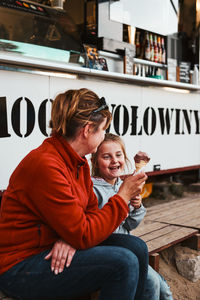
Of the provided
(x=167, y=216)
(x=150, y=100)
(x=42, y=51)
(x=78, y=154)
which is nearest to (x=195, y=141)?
(x=150, y=100)

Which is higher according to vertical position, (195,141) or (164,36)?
(164,36)

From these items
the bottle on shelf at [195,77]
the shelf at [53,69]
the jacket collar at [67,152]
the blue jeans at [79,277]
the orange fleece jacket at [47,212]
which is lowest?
the blue jeans at [79,277]

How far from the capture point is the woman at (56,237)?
5.06 ft

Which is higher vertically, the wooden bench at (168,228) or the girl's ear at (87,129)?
the girl's ear at (87,129)

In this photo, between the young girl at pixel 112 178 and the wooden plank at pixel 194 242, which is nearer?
the young girl at pixel 112 178

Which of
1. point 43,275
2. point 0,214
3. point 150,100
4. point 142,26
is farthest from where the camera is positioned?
point 142,26

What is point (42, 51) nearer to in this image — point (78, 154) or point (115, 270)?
point (78, 154)

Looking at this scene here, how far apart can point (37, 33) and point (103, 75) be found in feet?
2.44

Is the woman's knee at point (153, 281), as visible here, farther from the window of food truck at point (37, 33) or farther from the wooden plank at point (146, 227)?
the window of food truck at point (37, 33)

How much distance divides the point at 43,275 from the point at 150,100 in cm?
329

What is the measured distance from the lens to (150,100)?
4578 mm

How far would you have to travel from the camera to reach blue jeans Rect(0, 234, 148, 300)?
61.9 inches

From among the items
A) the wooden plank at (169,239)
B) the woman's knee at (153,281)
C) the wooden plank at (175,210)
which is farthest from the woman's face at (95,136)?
the wooden plank at (175,210)

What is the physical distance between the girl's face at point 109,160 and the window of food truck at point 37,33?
1.43 meters
